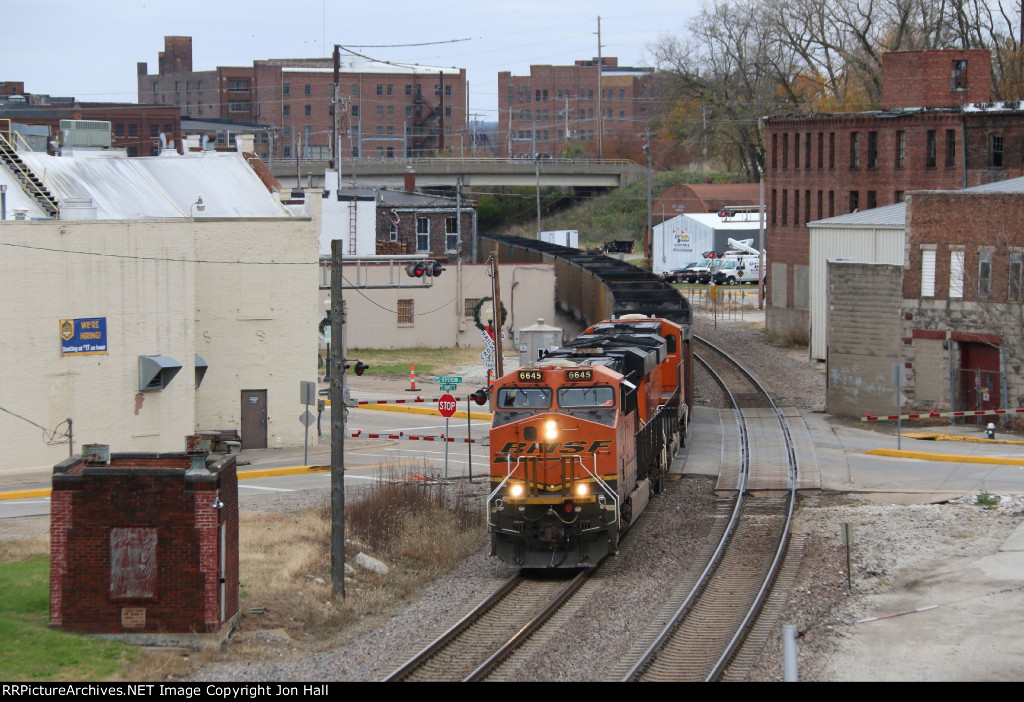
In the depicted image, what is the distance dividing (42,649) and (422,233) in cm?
6255

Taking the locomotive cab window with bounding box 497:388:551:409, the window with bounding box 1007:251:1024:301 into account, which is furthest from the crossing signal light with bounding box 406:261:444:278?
the locomotive cab window with bounding box 497:388:551:409

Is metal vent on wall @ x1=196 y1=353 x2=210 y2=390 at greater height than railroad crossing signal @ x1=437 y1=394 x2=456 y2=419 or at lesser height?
greater

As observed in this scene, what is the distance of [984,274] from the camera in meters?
31.9

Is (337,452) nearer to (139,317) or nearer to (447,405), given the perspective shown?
(447,405)

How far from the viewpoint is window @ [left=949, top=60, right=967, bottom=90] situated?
52.0 m

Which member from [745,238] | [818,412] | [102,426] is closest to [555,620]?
[102,426]

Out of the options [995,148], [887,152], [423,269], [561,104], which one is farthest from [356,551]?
[561,104]

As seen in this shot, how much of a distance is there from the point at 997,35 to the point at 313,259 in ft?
210

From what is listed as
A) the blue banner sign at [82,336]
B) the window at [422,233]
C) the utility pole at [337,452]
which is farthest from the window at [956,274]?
the window at [422,233]

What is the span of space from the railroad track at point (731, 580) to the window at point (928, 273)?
5.89 meters

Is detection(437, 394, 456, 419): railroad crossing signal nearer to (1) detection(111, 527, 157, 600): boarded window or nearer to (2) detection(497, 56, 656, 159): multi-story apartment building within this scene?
(1) detection(111, 527, 157, 600): boarded window

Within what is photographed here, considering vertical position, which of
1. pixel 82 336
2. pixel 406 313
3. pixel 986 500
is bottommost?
pixel 986 500

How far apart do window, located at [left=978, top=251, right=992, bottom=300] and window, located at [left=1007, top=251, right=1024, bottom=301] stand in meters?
0.76

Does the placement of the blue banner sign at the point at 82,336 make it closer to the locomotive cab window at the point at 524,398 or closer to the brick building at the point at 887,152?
the locomotive cab window at the point at 524,398
